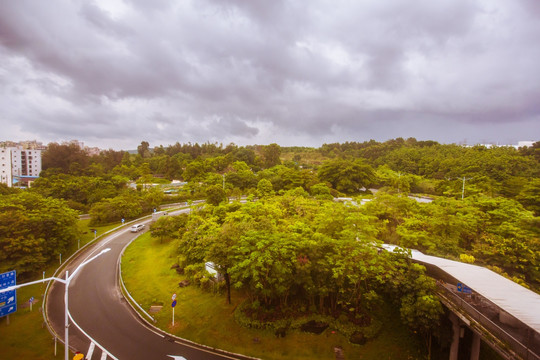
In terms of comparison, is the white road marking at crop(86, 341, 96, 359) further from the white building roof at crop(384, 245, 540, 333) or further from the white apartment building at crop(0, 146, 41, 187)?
the white apartment building at crop(0, 146, 41, 187)

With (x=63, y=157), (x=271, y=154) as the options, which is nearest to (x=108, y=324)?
(x=63, y=157)

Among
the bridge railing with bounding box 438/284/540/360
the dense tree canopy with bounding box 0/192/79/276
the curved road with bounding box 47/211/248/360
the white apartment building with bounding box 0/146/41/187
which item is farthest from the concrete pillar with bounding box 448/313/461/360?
the white apartment building with bounding box 0/146/41/187

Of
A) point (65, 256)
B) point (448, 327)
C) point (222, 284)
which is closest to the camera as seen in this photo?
point (448, 327)

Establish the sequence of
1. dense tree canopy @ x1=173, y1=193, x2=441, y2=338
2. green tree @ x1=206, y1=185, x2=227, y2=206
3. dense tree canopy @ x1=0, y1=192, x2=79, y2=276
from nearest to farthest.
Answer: dense tree canopy @ x1=173, y1=193, x2=441, y2=338, dense tree canopy @ x1=0, y1=192, x2=79, y2=276, green tree @ x1=206, y1=185, x2=227, y2=206

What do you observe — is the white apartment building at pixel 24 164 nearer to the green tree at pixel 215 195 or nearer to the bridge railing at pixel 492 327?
the green tree at pixel 215 195

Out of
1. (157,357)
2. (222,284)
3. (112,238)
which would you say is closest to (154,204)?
(112,238)

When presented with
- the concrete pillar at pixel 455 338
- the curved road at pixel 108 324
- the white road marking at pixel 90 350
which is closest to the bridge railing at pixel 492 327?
the concrete pillar at pixel 455 338

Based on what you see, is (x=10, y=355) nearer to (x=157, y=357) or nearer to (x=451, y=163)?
(x=157, y=357)
